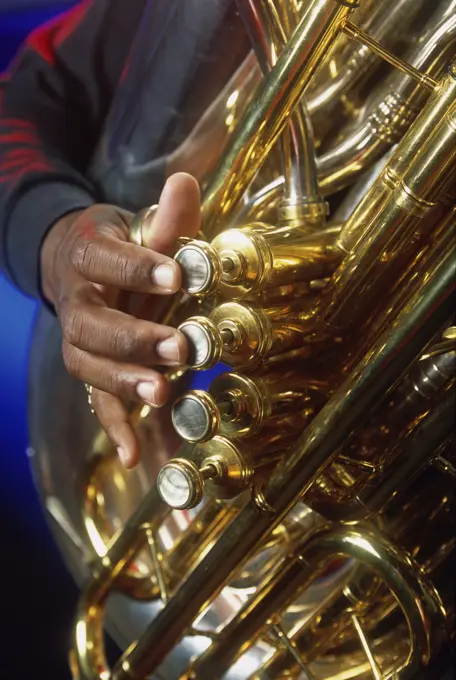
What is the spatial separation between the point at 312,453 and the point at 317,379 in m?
0.07

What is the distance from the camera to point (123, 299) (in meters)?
0.55

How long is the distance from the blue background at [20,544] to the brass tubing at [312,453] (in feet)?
1.32

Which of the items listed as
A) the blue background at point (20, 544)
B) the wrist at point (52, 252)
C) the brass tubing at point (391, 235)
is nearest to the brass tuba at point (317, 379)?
the brass tubing at point (391, 235)

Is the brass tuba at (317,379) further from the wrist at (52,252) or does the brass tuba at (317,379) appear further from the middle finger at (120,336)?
the wrist at (52,252)

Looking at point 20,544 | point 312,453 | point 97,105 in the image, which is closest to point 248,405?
point 312,453

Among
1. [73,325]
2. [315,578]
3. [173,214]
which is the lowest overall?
[315,578]

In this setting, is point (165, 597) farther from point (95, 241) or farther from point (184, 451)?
point (95, 241)

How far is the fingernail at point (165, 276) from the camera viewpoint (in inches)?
17.1

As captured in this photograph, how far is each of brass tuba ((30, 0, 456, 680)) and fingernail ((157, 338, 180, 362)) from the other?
0.01 m

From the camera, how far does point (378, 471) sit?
1.64 ft

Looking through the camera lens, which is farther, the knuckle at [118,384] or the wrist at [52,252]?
the wrist at [52,252]

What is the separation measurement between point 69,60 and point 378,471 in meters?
0.56

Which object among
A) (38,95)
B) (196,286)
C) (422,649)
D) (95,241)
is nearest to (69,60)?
(38,95)

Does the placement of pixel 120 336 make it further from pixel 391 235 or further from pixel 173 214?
pixel 391 235
